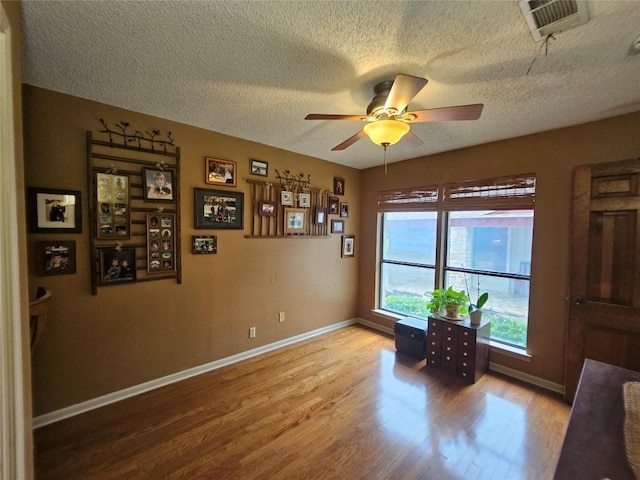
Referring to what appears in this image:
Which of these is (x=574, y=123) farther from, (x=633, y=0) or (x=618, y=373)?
(x=618, y=373)

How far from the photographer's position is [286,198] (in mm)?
3379

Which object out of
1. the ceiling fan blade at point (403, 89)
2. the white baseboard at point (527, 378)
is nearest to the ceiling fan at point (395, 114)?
the ceiling fan blade at point (403, 89)

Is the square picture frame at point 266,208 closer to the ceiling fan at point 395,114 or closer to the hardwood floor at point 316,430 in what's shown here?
the ceiling fan at point 395,114

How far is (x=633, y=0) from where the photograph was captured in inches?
45.0

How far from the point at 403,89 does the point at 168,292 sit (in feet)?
8.33

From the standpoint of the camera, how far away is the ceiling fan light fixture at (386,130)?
1.68m

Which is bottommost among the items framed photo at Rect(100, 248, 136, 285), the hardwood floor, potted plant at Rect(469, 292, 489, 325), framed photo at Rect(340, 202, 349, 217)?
the hardwood floor

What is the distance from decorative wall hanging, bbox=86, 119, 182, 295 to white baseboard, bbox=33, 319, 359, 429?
0.91 meters

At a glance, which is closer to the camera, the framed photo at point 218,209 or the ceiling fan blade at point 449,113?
the ceiling fan blade at point 449,113

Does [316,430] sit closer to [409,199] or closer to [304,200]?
[304,200]

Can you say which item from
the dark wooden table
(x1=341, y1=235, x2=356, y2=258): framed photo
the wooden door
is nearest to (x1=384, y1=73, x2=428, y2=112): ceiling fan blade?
the dark wooden table

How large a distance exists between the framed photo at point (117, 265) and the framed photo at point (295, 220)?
1624 mm

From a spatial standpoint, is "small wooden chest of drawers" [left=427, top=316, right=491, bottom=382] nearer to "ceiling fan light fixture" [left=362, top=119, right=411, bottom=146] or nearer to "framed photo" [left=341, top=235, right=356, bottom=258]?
"framed photo" [left=341, top=235, right=356, bottom=258]

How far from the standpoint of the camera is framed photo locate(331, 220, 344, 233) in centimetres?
397
